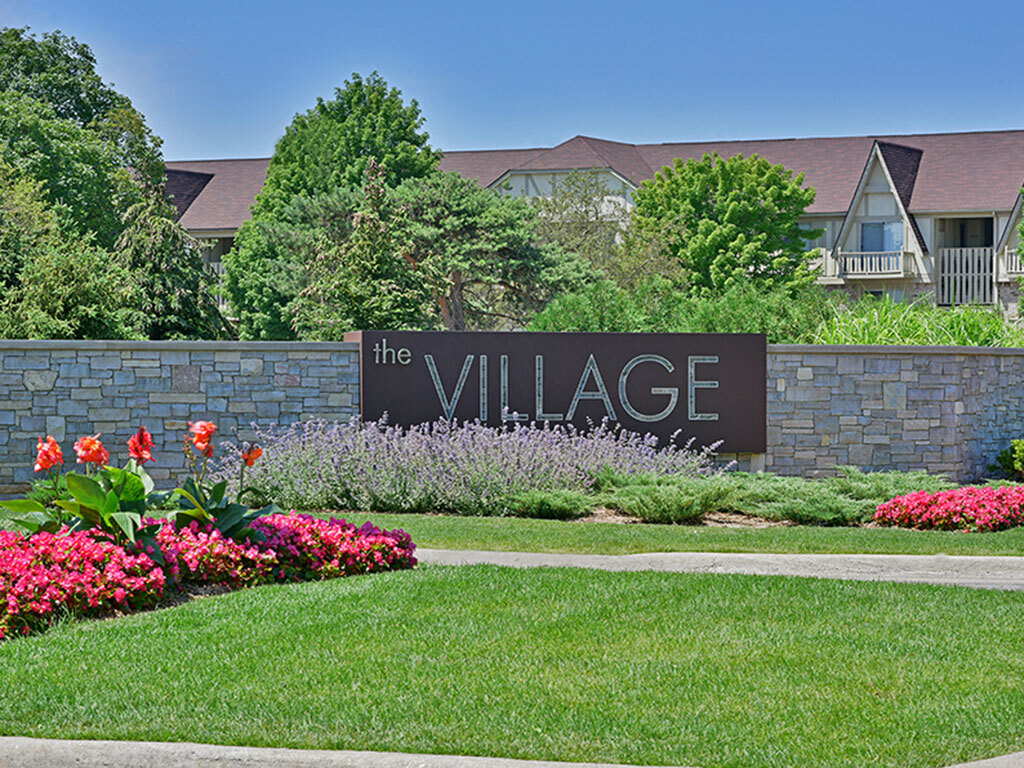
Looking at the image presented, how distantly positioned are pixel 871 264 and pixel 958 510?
30806 millimetres

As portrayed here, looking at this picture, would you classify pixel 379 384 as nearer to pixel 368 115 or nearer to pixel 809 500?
pixel 809 500

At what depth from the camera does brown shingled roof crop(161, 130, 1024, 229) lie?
138 ft

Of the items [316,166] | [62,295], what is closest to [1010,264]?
[316,166]

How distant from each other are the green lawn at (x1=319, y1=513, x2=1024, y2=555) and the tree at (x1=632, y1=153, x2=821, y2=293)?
25.4m

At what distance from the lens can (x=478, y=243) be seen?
99.9 ft

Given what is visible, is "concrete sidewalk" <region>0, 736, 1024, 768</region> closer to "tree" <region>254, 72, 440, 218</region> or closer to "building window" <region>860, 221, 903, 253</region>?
"tree" <region>254, 72, 440, 218</region>

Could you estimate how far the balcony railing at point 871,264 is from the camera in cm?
4150

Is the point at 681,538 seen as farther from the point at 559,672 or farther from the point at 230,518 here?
the point at 559,672

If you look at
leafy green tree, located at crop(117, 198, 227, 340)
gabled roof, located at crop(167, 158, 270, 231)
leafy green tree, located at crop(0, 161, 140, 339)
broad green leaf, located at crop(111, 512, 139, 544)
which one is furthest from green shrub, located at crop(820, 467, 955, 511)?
gabled roof, located at crop(167, 158, 270, 231)

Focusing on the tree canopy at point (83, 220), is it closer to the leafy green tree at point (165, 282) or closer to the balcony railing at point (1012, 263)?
the leafy green tree at point (165, 282)

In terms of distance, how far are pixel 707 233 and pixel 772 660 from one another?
32.0 metres

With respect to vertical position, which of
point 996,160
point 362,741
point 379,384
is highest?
point 996,160

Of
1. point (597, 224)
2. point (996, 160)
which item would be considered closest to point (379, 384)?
point (597, 224)

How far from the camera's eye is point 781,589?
864 cm
